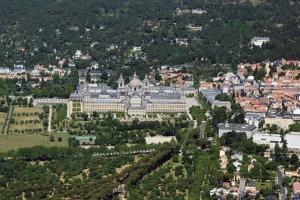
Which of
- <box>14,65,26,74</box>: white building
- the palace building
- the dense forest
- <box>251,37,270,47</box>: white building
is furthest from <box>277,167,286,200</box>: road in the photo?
<box>251,37,270,47</box>: white building

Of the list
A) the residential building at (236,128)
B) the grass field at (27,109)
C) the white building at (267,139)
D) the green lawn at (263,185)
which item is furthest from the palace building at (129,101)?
the green lawn at (263,185)

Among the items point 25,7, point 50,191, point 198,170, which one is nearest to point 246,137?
point 198,170

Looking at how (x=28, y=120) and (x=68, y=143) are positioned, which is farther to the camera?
(x=28, y=120)

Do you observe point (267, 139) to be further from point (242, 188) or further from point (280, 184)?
point (242, 188)

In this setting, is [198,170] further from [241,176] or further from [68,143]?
[68,143]

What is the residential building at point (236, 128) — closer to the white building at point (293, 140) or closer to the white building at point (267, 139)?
the white building at point (267, 139)

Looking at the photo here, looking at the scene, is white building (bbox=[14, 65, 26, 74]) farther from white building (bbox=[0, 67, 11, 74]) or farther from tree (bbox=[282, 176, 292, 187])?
tree (bbox=[282, 176, 292, 187])
